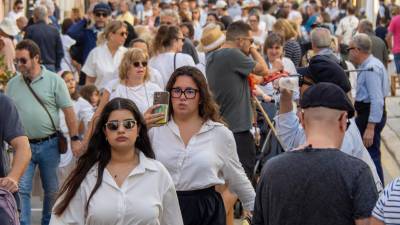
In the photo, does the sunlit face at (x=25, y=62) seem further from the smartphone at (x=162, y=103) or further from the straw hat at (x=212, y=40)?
the smartphone at (x=162, y=103)

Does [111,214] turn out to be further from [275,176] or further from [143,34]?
[143,34]

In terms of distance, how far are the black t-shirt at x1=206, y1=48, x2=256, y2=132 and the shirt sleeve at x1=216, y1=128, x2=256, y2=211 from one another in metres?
3.21

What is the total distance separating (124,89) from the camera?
11117mm

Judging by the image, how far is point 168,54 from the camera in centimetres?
1320

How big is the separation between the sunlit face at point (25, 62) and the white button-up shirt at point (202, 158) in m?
3.28

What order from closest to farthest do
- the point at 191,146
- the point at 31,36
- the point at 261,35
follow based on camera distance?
the point at 191,146
the point at 31,36
the point at 261,35

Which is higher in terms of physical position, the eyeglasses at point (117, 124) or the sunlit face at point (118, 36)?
the eyeglasses at point (117, 124)

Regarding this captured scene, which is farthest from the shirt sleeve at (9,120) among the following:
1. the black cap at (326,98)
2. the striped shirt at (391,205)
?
the striped shirt at (391,205)

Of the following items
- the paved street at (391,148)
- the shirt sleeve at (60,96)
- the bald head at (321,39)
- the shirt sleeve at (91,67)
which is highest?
the bald head at (321,39)

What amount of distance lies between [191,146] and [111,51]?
666 centimetres

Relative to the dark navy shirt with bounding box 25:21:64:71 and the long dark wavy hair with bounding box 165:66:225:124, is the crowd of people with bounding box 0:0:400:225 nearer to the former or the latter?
the long dark wavy hair with bounding box 165:66:225:124

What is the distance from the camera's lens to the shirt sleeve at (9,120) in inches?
328

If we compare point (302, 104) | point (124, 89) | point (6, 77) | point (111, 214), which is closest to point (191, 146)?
point (111, 214)

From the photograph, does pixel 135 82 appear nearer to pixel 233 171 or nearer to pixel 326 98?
pixel 233 171
